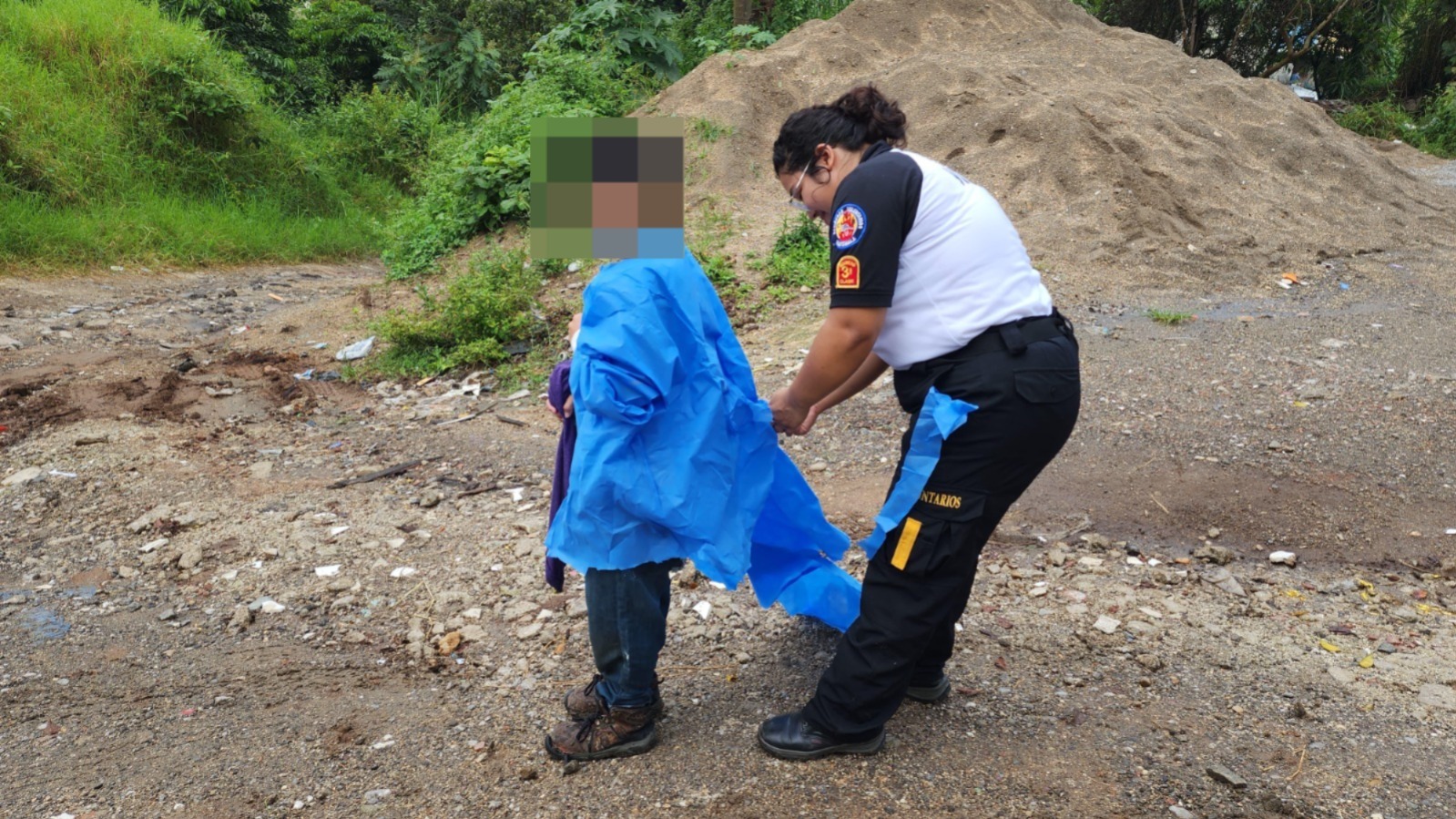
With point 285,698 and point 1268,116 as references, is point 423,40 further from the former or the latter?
point 285,698

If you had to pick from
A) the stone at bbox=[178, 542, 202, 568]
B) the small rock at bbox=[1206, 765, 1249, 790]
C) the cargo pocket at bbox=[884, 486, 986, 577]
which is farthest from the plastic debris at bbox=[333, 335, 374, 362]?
the small rock at bbox=[1206, 765, 1249, 790]

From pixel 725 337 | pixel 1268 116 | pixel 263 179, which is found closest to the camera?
pixel 725 337

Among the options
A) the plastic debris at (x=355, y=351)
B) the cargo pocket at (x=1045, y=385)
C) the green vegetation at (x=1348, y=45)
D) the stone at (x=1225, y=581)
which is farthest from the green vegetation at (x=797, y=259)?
the green vegetation at (x=1348, y=45)

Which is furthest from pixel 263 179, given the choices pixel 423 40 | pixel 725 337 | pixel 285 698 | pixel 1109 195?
pixel 725 337

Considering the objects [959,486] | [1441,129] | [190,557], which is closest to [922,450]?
[959,486]

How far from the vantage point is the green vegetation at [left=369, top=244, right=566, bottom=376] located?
615cm

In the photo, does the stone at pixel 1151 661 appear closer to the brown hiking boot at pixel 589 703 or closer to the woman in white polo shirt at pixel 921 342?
the woman in white polo shirt at pixel 921 342

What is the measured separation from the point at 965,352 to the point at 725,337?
0.54 m

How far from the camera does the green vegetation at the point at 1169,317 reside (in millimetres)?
5973

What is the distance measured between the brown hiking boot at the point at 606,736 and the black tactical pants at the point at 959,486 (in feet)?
1.61

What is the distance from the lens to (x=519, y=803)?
2336 mm

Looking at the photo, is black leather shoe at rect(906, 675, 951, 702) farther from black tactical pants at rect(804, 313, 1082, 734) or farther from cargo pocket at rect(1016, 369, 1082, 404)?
cargo pocket at rect(1016, 369, 1082, 404)

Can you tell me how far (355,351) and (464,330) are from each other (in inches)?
38.6

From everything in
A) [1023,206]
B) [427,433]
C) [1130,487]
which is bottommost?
[427,433]
